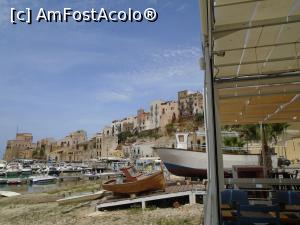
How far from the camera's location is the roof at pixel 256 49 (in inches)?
158

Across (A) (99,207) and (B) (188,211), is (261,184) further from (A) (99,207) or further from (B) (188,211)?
(A) (99,207)

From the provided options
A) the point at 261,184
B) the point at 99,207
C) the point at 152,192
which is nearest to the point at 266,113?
the point at 261,184

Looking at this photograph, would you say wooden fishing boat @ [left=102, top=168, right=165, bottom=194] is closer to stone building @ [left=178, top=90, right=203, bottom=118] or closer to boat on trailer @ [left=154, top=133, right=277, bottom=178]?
boat on trailer @ [left=154, top=133, right=277, bottom=178]

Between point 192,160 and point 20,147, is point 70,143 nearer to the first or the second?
point 20,147

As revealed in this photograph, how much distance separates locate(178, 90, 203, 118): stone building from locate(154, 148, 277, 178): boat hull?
77250 mm

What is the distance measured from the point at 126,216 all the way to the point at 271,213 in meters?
8.40

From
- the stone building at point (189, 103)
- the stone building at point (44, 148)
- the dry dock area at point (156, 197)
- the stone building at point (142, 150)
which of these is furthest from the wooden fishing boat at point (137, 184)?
the stone building at point (44, 148)

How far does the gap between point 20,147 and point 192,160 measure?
440 feet

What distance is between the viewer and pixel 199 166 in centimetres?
1856

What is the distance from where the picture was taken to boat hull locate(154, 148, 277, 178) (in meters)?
18.2

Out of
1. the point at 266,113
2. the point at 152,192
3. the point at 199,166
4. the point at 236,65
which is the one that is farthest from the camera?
the point at 199,166

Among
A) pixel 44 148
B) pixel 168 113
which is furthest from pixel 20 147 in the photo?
pixel 168 113

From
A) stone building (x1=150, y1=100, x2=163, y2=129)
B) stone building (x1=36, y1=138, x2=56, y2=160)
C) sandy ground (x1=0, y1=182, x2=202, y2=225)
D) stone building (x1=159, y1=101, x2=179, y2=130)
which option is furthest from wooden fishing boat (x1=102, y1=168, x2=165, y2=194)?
stone building (x1=36, y1=138, x2=56, y2=160)

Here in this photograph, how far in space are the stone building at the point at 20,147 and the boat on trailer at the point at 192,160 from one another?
4737 inches
